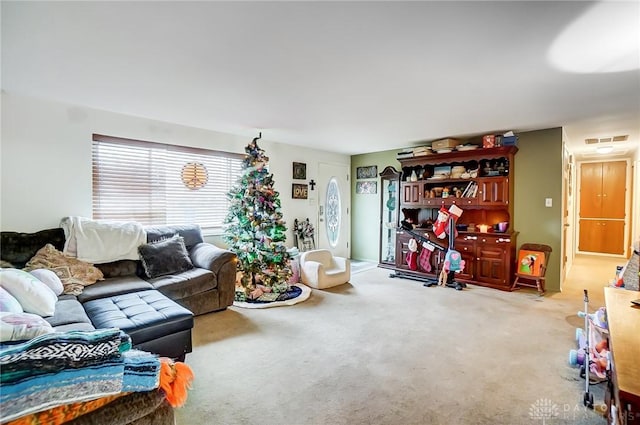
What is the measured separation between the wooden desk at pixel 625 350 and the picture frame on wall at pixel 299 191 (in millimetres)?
4531

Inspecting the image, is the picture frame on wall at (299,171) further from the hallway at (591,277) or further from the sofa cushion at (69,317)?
the hallway at (591,277)

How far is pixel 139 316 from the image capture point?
7.73ft

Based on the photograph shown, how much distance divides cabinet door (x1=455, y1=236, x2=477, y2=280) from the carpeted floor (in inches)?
34.6

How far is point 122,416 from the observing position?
109 centimetres

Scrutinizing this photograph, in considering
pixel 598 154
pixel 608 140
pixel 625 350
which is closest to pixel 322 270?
pixel 625 350

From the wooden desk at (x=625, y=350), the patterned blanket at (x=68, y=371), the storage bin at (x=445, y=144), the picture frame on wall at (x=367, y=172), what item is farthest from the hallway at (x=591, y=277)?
the patterned blanket at (x=68, y=371)

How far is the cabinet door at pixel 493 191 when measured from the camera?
15.1 feet

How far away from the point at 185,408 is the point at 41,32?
249 centimetres

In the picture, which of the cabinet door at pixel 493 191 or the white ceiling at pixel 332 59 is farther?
the cabinet door at pixel 493 191

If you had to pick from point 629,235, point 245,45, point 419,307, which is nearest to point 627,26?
point 245,45

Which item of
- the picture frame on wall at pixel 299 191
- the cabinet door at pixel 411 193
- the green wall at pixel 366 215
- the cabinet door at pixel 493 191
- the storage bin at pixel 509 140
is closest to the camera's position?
the storage bin at pixel 509 140

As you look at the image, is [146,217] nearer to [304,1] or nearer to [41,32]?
[41,32]

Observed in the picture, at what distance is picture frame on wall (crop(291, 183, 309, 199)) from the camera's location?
5.77 meters

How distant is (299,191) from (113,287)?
3463mm
